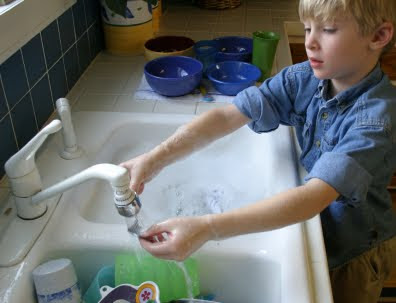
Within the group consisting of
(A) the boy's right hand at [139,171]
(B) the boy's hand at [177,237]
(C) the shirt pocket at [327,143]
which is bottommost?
(A) the boy's right hand at [139,171]

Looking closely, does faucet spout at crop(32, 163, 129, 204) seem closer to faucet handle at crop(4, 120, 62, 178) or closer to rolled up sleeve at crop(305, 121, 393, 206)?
faucet handle at crop(4, 120, 62, 178)

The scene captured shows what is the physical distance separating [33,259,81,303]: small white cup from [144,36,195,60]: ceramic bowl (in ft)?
2.64

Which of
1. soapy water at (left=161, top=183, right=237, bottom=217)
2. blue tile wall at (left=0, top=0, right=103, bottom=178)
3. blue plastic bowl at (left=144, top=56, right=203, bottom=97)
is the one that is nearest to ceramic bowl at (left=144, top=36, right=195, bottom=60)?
blue plastic bowl at (left=144, top=56, right=203, bottom=97)

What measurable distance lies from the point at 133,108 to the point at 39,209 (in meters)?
0.45

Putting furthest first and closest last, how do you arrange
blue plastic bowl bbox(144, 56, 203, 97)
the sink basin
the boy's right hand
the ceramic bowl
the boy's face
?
the ceramic bowl, blue plastic bowl bbox(144, 56, 203, 97), the sink basin, the boy's right hand, the boy's face

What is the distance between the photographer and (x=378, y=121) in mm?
744

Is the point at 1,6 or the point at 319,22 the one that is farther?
the point at 1,6

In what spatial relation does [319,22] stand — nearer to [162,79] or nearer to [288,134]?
[288,134]

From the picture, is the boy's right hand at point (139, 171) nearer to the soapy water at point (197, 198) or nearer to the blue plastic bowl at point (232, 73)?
the soapy water at point (197, 198)

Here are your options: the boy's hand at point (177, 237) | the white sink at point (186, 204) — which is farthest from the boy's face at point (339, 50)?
the boy's hand at point (177, 237)

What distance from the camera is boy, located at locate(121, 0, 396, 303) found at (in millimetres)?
709

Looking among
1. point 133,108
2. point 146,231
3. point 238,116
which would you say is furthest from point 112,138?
point 146,231

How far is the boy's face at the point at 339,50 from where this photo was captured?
73cm

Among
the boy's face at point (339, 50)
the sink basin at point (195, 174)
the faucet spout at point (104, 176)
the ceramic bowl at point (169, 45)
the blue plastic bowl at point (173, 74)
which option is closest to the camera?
the faucet spout at point (104, 176)
